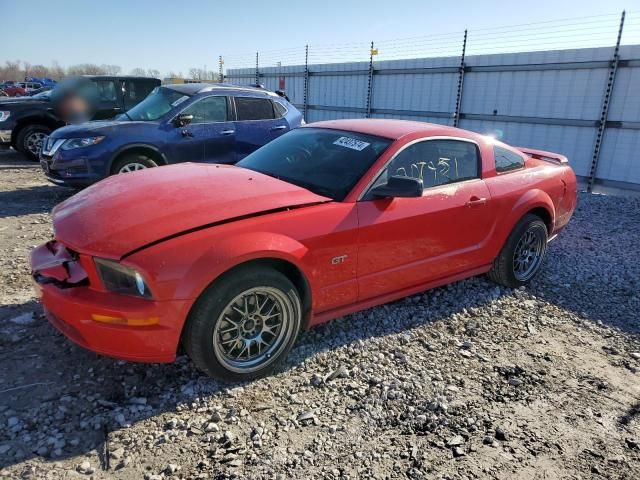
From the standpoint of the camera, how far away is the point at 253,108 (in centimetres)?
787

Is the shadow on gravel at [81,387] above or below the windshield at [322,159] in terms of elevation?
below

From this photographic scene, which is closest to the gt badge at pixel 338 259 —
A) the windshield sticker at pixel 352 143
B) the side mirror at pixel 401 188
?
the side mirror at pixel 401 188

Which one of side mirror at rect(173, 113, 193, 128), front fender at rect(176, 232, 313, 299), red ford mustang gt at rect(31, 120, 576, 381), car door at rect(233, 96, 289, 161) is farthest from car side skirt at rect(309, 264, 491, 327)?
side mirror at rect(173, 113, 193, 128)

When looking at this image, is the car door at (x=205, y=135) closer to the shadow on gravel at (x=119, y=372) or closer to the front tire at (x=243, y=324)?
the shadow on gravel at (x=119, y=372)

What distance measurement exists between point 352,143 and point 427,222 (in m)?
0.86

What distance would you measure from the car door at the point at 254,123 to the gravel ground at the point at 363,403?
415cm

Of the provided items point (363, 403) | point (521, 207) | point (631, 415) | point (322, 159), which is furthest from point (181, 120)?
point (631, 415)

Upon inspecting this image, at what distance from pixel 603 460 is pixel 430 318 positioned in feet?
5.34

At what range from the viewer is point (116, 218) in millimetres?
2873

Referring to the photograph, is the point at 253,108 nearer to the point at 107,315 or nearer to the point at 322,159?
the point at 322,159

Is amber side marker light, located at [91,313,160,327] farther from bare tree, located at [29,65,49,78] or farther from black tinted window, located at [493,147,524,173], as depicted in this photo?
bare tree, located at [29,65,49,78]

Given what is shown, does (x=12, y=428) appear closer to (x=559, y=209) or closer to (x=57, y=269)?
(x=57, y=269)

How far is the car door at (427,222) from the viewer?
3420 millimetres

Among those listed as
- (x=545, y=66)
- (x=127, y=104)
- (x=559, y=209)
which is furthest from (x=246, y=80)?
(x=559, y=209)
